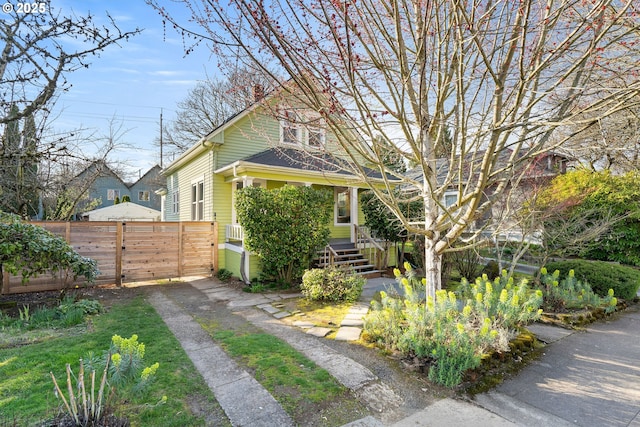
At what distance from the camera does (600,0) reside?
2445 mm

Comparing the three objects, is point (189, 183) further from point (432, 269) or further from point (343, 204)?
point (432, 269)

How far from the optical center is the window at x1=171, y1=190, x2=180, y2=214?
15049 mm

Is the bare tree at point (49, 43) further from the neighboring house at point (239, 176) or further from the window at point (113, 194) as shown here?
the window at point (113, 194)

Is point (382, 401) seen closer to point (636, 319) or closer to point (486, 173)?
point (486, 173)

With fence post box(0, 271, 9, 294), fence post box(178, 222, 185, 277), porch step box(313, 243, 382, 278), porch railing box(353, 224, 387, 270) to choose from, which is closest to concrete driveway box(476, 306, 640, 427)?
porch step box(313, 243, 382, 278)

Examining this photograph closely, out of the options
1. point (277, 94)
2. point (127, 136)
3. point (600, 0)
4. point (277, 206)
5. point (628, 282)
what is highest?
point (127, 136)

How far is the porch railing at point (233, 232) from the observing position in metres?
9.55

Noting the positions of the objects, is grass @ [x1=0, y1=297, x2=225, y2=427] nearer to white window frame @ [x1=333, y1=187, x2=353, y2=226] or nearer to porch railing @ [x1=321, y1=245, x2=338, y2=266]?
porch railing @ [x1=321, y1=245, x2=338, y2=266]

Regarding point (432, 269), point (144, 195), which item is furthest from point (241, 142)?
point (144, 195)

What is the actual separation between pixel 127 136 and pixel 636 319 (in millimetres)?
16122

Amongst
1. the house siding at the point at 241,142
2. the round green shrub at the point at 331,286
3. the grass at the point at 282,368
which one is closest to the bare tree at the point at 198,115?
the house siding at the point at 241,142

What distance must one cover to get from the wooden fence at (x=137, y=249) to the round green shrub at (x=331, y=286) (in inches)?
172

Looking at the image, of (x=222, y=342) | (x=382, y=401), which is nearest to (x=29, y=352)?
(x=222, y=342)

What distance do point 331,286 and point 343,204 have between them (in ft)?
21.7
